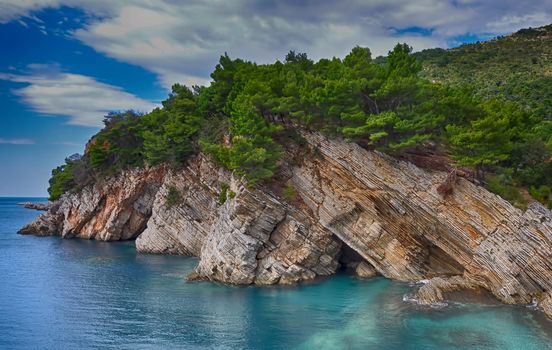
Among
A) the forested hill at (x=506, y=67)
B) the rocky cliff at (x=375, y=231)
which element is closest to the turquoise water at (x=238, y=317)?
the rocky cliff at (x=375, y=231)

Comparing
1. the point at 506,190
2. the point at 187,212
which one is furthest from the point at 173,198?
the point at 506,190

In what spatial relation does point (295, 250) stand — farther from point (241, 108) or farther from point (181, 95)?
point (181, 95)

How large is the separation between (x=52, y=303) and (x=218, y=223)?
1406 centimetres

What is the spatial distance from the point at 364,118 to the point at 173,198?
24.6 meters

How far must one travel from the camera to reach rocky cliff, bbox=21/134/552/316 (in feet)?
87.8

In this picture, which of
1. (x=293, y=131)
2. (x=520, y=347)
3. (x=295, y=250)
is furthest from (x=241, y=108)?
(x=520, y=347)

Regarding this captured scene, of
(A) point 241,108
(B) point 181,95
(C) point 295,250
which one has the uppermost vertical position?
(B) point 181,95

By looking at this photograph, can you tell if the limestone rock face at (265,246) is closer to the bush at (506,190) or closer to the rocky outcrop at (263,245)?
the rocky outcrop at (263,245)

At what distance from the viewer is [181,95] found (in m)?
50.7

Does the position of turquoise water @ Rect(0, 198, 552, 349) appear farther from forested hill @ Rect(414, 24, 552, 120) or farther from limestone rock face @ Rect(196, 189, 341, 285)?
forested hill @ Rect(414, 24, 552, 120)

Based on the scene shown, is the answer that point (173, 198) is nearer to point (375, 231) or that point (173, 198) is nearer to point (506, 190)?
point (375, 231)

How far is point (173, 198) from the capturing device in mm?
48000

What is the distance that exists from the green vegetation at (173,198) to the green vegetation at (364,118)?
4.84m

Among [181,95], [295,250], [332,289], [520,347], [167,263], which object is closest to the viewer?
[520,347]
